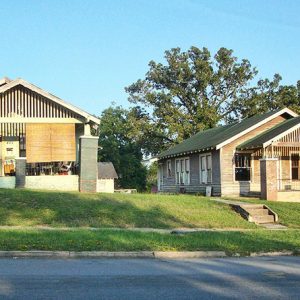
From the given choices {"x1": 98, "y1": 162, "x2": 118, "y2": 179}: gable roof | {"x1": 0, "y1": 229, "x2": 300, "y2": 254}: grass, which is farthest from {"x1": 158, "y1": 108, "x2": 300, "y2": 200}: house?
{"x1": 98, "y1": 162, "x2": 118, "y2": 179}: gable roof

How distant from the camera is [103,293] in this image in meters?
7.69

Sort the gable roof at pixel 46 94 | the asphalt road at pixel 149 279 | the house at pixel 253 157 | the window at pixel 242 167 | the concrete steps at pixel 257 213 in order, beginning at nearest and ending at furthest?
the asphalt road at pixel 149 279 < the concrete steps at pixel 257 213 < the gable roof at pixel 46 94 < the house at pixel 253 157 < the window at pixel 242 167

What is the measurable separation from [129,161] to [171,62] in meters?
13.9

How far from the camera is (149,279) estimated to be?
8.98 meters

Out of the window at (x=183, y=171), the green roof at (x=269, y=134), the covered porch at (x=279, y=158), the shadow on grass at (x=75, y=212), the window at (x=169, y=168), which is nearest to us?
the shadow on grass at (x=75, y=212)

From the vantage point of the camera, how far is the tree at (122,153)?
210 feet

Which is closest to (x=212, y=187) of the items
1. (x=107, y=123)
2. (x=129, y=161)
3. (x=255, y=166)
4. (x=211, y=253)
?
(x=255, y=166)

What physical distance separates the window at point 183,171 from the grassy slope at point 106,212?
1343 centimetres

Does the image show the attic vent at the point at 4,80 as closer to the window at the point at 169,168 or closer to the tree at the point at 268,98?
the window at the point at 169,168

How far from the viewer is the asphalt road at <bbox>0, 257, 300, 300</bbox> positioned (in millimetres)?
7648

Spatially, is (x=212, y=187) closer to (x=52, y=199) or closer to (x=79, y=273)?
(x=52, y=199)

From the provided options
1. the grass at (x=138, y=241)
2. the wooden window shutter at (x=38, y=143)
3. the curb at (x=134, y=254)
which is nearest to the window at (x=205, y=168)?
the wooden window shutter at (x=38, y=143)

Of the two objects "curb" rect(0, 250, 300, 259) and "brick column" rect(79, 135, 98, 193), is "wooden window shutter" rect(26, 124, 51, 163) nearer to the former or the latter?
"brick column" rect(79, 135, 98, 193)

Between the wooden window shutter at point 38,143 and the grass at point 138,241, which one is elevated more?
the wooden window shutter at point 38,143
